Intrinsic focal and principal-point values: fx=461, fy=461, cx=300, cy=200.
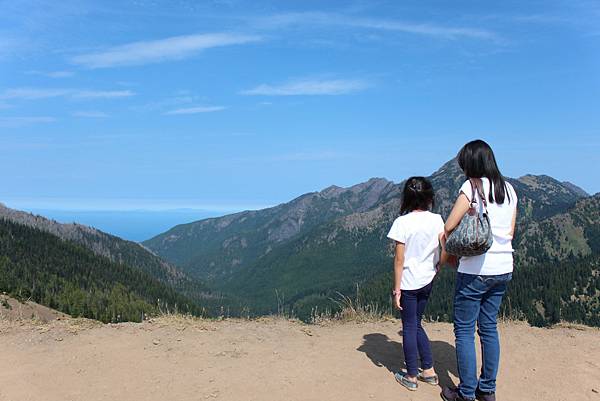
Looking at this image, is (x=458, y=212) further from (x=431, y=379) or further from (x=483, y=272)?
(x=431, y=379)

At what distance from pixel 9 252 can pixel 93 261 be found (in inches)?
968

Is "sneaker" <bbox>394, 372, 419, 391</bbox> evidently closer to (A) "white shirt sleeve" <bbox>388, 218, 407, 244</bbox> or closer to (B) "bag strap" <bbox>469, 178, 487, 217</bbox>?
(A) "white shirt sleeve" <bbox>388, 218, 407, 244</bbox>

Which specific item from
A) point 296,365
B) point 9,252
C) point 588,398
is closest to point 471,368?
point 588,398

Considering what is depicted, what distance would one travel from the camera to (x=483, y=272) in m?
5.99

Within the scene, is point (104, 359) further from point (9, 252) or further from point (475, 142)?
point (9, 252)

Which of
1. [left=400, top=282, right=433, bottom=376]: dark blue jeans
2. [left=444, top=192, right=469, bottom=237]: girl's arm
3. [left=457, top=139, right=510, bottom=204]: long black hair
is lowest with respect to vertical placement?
[left=400, top=282, right=433, bottom=376]: dark blue jeans

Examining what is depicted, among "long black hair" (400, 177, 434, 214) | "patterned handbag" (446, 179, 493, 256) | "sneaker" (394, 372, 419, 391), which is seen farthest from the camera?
"sneaker" (394, 372, 419, 391)

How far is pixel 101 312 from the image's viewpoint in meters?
96.8

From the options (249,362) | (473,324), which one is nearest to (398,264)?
(473,324)

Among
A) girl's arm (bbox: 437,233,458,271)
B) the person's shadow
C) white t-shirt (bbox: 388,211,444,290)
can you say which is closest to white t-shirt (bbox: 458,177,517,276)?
girl's arm (bbox: 437,233,458,271)

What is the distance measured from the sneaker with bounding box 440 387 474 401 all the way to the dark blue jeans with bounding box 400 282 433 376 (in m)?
0.48

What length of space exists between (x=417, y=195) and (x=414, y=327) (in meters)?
1.96

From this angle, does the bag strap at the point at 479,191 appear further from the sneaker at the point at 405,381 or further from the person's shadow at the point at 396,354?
the person's shadow at the point at 396,354

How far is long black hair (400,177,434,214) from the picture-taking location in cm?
660
